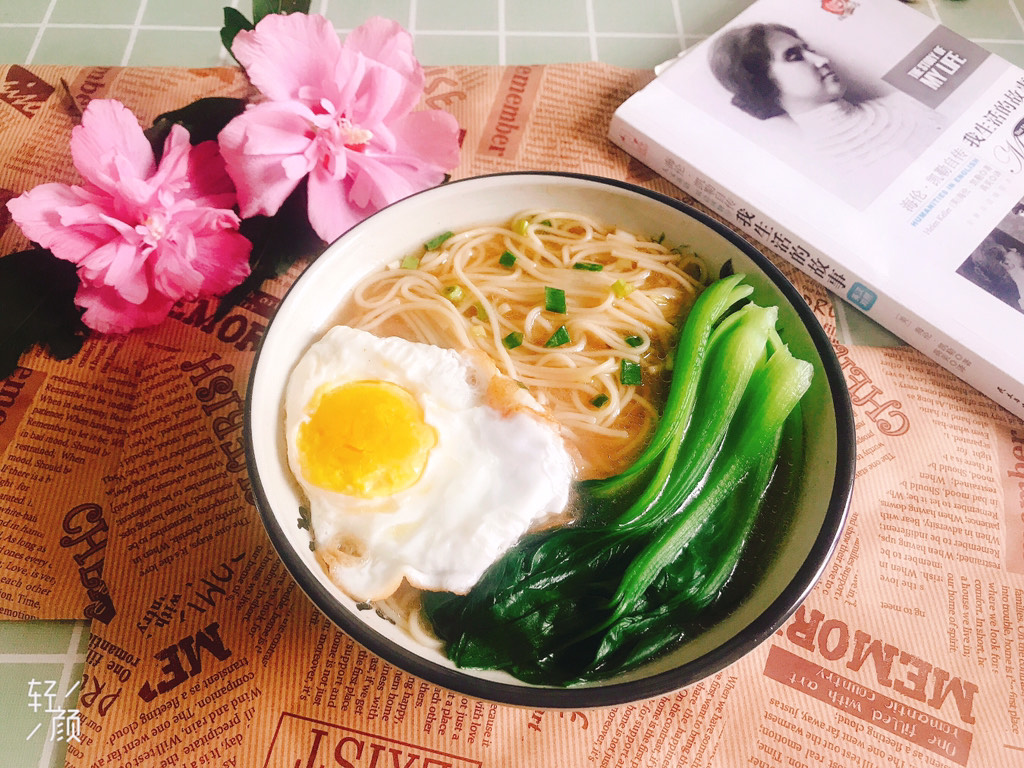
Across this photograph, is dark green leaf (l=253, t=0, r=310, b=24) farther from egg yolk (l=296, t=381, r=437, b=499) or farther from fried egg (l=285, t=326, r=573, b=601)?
egg yolk (l=296, t=381, r=437, b=499)

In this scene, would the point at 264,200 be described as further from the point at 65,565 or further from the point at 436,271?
the point at 65,565

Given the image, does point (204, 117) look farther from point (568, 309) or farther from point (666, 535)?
point (666, 535)

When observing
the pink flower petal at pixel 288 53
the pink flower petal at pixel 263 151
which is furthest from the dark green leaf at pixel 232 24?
the pink flower petal at pixel 263 151

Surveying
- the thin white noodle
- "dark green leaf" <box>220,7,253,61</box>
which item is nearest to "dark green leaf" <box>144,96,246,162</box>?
"dark green leaf" <box>220,7,253,61</box>

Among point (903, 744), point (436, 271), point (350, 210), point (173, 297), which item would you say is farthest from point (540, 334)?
point (903, 744)

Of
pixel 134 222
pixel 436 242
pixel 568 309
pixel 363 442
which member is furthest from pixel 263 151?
pixel 568 309

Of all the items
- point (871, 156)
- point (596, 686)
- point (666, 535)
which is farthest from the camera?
point (871, 156)
